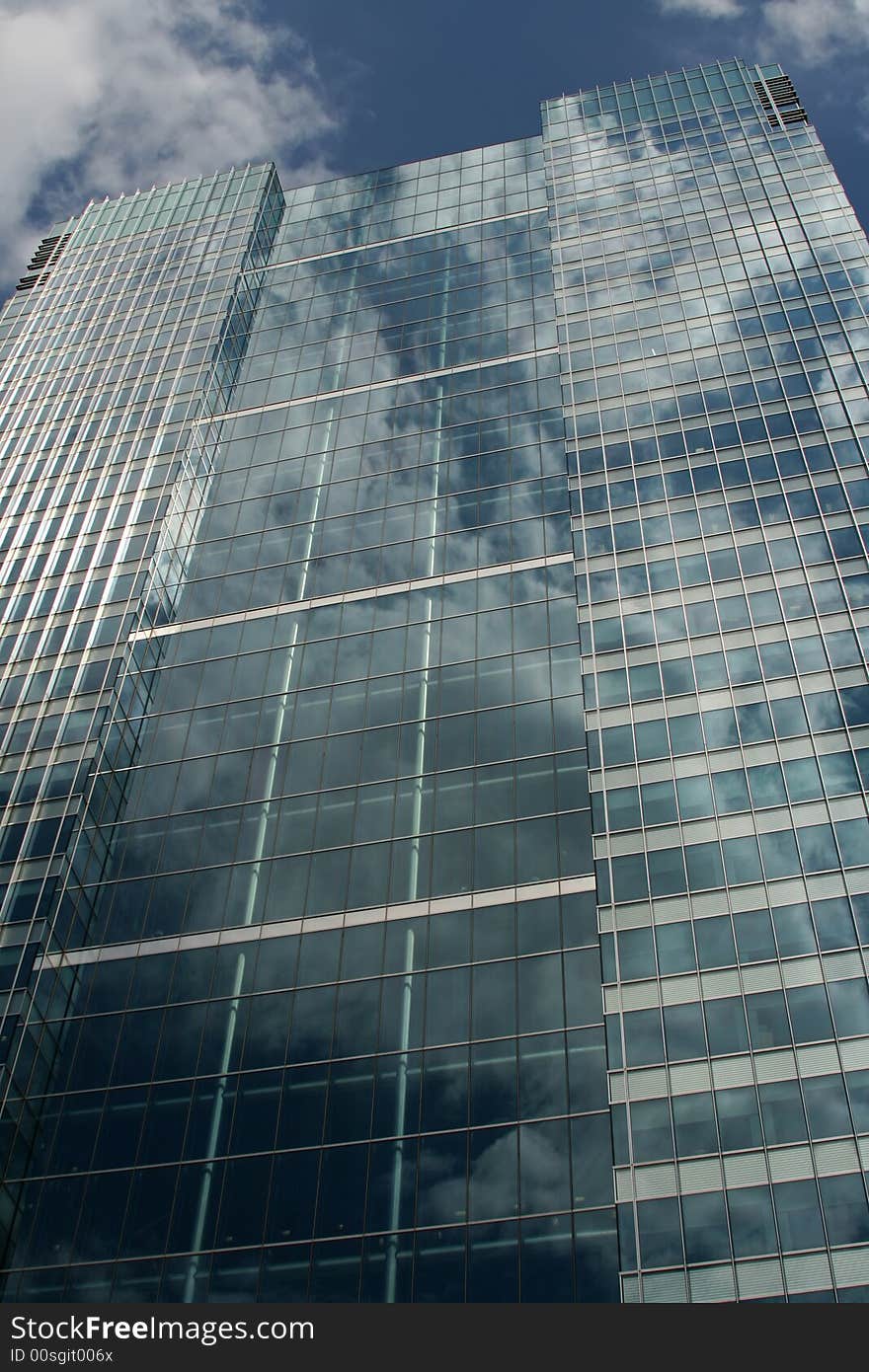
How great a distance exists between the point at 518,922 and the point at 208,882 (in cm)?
1310

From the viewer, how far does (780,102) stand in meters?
83.6

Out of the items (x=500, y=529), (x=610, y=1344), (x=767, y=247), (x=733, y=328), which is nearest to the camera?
(x=610, y=1344)

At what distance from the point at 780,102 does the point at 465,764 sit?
5616 centimetres

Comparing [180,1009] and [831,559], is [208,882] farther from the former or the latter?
[831,559]

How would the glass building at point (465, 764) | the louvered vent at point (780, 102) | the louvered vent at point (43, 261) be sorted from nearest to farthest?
the glass building at point (465, 764) < the louvered vent at point (780, 102) < the louvered vent at point (43, 261)

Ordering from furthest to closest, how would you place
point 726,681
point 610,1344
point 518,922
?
1. point 726,681
2. point 518,922
3. point 610,1344

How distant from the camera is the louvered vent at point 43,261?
311ft

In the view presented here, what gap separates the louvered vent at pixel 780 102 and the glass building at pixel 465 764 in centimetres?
34

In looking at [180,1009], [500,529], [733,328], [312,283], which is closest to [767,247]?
[733,328]

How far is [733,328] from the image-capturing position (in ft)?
221

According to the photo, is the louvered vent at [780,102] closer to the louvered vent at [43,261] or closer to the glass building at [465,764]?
the glass building at [465,764]

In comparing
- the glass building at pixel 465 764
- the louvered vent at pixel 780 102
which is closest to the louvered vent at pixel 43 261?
the glass building at pixel 465 764

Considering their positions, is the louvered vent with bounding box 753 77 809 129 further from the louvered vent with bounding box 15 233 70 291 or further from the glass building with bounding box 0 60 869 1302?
the louvered vent with bounding box 15 233 70 291

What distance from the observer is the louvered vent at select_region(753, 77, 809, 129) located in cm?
8181
